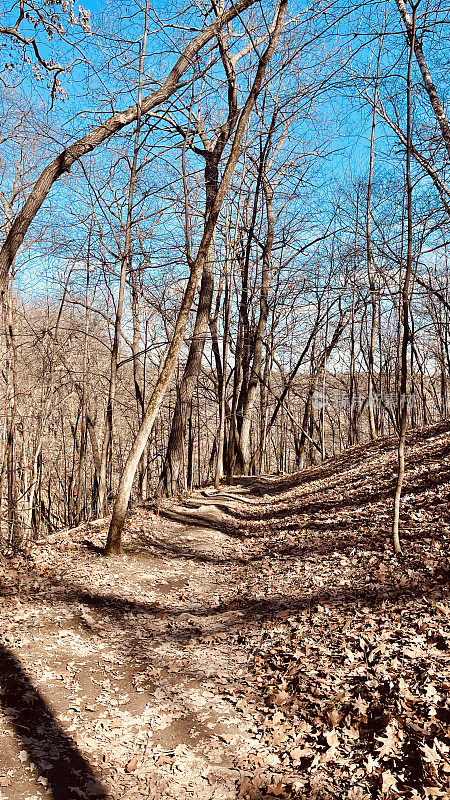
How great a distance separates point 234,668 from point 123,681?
1.01m

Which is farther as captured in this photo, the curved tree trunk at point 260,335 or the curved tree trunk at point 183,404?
the curved tree trunk at point 260,335

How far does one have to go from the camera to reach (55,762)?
331 cm

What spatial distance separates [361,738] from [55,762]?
2061 millimetres

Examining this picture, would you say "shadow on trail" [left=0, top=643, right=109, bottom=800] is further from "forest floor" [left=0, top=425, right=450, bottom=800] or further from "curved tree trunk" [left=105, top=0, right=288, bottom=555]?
"curved tree trunk" [left=105, top=0, right=288, bottom=555]

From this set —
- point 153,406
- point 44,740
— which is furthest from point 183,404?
point 44,740

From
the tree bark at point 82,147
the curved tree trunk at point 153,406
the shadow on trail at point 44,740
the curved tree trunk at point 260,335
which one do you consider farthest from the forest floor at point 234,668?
the curved tree trunk at point 260,335

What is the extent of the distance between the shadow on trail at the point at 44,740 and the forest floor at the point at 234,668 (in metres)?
0.01

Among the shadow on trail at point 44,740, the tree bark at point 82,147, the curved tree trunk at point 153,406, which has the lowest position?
the shadow on trail at point 44,740

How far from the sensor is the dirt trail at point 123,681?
322 cm

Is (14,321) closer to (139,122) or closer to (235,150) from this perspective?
(139,122)

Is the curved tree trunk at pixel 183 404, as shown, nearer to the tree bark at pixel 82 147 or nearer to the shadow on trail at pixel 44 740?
the tree bark at pixel 82 147

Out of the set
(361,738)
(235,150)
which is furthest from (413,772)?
(235,150)

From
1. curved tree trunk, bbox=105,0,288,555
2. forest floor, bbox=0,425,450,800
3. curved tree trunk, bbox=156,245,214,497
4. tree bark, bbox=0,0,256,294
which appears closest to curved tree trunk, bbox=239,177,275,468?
curved tree trunk, bbox=156,245,214,497

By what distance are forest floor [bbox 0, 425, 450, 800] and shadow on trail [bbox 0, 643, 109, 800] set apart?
14 mm
